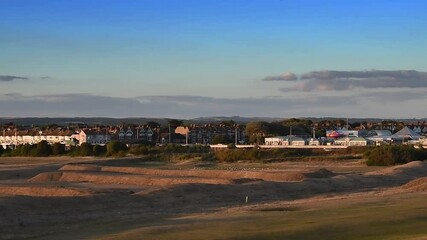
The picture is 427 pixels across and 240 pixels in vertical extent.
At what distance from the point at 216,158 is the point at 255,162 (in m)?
6.21

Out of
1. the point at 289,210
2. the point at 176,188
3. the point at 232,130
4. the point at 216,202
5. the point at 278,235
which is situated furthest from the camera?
the point at 232,130

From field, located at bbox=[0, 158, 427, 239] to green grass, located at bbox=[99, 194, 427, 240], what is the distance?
0.03m

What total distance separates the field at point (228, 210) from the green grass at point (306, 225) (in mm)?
34

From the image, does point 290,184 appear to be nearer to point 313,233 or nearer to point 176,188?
point 176,188

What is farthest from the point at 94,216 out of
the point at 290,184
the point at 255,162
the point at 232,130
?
the point at 232,130

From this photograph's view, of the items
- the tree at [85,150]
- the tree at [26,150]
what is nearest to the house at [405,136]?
the tree at [85,150]

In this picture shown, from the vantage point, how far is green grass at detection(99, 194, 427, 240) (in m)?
25.4

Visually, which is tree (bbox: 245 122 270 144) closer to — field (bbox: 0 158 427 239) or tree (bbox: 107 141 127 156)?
tree (bbox: 107 141 127 156)

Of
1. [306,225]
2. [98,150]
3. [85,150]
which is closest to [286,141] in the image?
[98,150]

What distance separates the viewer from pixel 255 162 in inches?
3890

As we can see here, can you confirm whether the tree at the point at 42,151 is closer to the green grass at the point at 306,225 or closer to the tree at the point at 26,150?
the tree at the point at 26,150

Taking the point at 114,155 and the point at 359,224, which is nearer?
the point at 359,224

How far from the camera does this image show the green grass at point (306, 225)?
25.4 m

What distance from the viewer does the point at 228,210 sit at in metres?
38.1
